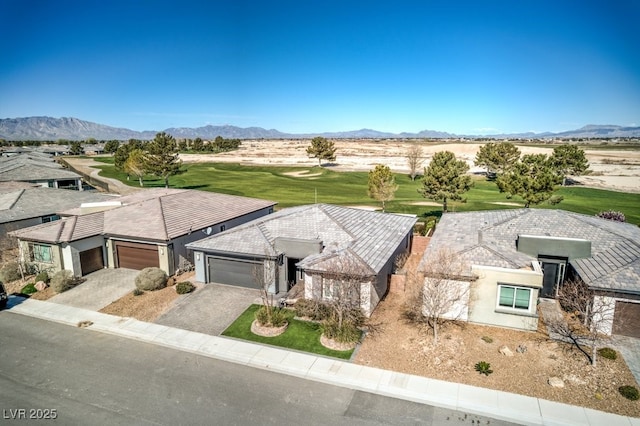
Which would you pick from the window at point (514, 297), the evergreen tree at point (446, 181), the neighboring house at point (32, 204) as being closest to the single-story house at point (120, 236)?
the neighboring house at point (32, 204)

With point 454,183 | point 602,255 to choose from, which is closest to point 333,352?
point 602,255

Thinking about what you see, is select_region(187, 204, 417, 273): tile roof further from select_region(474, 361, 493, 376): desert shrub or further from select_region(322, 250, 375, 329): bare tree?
select_region(474, 361, 493, 376): desert shrub

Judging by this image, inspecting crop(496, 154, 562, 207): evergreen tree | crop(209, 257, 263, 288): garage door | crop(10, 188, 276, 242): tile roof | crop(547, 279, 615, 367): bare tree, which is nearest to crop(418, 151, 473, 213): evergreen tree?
crop(496, 154, 562, 207): evergreen tree

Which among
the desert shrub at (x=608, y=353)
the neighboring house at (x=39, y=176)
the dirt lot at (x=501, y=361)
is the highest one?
the neighboring house at (x=39, y=176)

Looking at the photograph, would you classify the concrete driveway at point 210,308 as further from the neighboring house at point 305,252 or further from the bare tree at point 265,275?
the neighboring house at point 305,252

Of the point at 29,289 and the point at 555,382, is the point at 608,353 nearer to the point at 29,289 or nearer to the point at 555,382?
the point at 555,382

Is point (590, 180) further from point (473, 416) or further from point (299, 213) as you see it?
point (473, 416)
